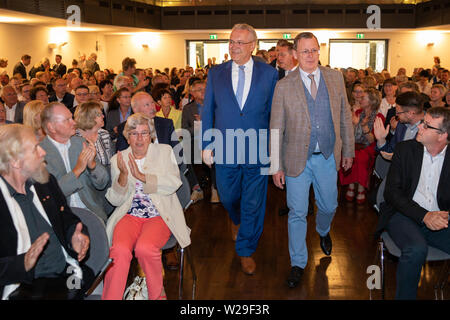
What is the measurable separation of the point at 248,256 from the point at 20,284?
194cm

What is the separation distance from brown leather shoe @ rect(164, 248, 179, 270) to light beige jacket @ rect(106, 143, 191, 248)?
71cm

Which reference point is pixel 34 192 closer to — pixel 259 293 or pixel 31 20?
pixel 259 293

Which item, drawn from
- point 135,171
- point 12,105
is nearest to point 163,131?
point 135,171

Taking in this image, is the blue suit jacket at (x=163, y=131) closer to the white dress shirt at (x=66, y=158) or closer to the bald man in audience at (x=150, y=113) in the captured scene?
the bald man in audience at (x=150, y=113)

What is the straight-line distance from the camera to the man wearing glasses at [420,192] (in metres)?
2.88

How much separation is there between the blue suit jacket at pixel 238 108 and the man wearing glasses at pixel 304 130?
19 centimetres

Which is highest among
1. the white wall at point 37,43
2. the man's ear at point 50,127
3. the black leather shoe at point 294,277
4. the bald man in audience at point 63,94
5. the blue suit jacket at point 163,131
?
the white wall at point 37,43

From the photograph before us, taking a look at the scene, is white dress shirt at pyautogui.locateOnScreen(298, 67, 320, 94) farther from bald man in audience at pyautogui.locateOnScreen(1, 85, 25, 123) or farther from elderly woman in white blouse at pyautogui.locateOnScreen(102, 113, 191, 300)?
bald man in audience at pyautogui.locateOnScreen(1, 85, 25, 123)

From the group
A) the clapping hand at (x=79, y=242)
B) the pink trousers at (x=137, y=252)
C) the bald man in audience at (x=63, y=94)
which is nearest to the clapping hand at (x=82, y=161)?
the pink trousers at (x=137, y=252)

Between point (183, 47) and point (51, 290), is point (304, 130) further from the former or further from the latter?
point (183, 47)

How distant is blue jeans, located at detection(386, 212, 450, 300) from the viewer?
9.28ft

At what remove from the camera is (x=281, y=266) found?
12.8 ft

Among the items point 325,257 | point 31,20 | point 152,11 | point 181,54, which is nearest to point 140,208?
point 325,257

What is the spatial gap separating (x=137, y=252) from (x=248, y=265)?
1102 mm
